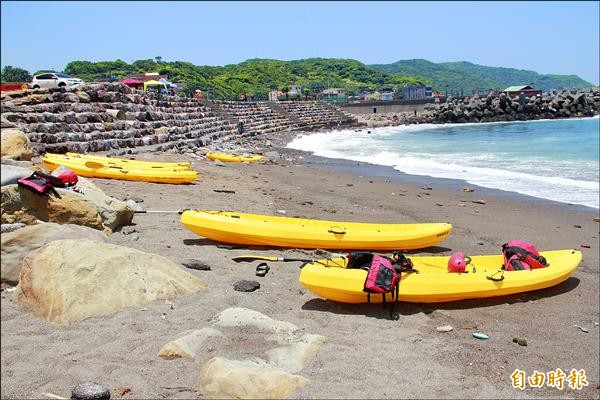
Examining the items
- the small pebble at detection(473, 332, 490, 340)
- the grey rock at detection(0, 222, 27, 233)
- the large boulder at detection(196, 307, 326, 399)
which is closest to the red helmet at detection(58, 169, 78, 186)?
the grey rock at detection(0, 222, 27, 233)

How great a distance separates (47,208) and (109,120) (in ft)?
40.1

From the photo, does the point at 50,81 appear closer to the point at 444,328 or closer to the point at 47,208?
the point at 47,208

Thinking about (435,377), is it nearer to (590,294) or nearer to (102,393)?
(102,393)

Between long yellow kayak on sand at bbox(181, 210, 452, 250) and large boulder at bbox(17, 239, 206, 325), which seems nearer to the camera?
large boulder at bbox(17, 239, 206, 325)

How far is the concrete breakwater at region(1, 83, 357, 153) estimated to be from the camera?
14336 millimetres

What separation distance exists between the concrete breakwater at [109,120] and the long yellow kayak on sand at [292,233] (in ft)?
12.6

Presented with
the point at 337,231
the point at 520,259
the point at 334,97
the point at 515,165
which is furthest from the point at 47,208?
the point at 334,97

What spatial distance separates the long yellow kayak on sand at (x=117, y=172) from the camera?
37.6 ft

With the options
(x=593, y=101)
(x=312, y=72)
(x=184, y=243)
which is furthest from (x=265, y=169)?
(x=312, y=72)

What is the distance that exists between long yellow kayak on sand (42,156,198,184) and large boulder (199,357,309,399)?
28.8 feet

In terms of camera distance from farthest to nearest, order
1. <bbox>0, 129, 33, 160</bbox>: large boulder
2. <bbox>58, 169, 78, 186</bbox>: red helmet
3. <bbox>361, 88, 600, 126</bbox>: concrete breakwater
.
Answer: <bbox>361, 88, 600, 126</bbox>: concrete breakwater < <bbox>0, 129, 33, 160</bbox>: large boulder < <bbox>58, 169, 78, 186</bbox>: red helmet

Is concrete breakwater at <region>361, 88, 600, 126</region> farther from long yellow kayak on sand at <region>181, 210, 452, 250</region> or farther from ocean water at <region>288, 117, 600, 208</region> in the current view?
long yellow kayak on sand at <region>181, 210, 452, 250</region>

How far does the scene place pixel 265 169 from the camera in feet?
58.7

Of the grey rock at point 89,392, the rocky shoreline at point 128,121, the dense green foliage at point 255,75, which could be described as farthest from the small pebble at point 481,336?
the dense green foliage at point 255,75
